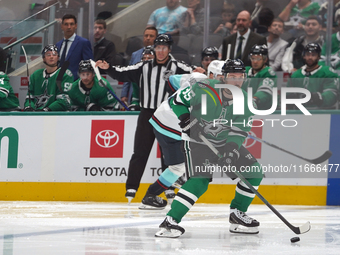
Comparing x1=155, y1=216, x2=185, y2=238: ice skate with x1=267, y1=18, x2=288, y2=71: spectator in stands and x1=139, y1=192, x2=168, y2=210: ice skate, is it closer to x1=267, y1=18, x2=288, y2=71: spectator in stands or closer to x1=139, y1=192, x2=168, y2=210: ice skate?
x1=139, y1=192, x2=168, y2=210: ice skate

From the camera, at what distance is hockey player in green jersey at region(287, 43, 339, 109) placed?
488 centimetres

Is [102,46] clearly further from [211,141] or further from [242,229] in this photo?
[242,229]

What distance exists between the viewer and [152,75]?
4.88 m

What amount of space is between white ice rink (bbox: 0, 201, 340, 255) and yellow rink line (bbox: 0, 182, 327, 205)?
0.26 m

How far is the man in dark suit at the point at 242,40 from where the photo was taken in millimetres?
5355

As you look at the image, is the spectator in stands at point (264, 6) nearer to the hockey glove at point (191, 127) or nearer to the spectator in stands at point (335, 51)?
the spectator in stands at point (335, 51)

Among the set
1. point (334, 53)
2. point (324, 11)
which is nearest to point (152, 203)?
point (334, 53)

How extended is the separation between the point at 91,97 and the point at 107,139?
21.1 inches

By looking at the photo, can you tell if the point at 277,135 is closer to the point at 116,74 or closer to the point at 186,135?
the point at 116,74

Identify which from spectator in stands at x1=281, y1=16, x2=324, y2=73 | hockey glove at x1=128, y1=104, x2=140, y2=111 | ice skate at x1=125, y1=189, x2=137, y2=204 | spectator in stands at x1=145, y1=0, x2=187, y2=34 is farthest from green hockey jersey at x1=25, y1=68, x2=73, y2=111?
spectator in stands at x1=281, y1=16, x2=324, y2=73

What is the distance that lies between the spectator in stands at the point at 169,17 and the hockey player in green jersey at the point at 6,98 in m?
1.63

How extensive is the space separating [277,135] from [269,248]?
2311 millimetres

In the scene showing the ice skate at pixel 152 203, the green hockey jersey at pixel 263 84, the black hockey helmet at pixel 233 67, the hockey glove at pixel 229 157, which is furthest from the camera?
the green hockey jersey at pixel 263 84

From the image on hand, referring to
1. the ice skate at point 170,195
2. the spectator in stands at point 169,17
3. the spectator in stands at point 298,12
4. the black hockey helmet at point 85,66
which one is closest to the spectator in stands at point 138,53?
the spectator in stands at point 169,17
